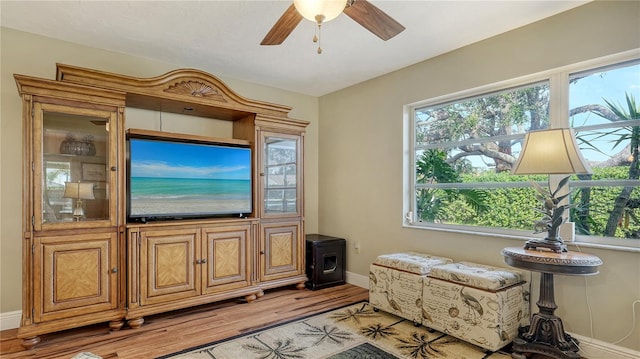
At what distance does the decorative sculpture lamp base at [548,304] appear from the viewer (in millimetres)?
2088

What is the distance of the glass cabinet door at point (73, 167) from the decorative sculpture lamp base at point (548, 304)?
10.5 feet

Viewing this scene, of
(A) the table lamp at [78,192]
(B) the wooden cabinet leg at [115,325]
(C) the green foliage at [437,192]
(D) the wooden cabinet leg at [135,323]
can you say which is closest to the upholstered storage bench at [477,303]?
(C) the green foliage at [437,192]

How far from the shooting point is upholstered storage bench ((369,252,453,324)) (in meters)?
2.89

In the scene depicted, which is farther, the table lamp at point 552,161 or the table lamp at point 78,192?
the table lamp at point 78,192

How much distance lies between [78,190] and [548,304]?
12.2ft

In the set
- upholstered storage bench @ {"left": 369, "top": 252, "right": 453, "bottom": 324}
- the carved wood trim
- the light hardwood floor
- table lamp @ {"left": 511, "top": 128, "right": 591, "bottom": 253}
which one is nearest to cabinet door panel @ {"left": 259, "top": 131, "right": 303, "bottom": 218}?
the carved wood trim

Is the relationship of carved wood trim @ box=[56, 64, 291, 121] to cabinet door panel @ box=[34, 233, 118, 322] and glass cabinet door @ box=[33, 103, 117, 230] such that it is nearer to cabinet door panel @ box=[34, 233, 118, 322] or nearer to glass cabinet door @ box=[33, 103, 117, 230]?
glass cabinet door @ box=[33, 103, 117, 230]

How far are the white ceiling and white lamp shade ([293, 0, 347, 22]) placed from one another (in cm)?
96

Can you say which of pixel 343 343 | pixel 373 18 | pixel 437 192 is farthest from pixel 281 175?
pixel 373 18

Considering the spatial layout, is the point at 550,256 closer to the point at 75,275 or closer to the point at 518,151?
the point at 518,151

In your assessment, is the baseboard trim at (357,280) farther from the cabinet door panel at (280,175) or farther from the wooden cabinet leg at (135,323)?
the wooden cabinet leg at (135,323)

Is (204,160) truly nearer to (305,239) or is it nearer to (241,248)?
(241,248)

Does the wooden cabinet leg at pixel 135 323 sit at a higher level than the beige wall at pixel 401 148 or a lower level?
lower

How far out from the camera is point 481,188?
10.4 feet
